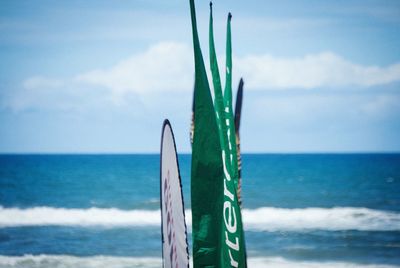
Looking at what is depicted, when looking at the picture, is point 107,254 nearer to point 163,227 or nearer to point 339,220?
point 339,220

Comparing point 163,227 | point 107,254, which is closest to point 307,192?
point 107,254

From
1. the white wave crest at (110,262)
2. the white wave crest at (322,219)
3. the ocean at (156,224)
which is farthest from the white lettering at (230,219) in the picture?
the white wave crest at (322,219)

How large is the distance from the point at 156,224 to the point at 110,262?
8.25 meters

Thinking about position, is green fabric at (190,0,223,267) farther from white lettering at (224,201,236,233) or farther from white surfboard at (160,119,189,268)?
white lettering at (224,201,236,233)

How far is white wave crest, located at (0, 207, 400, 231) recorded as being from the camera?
79.3ft

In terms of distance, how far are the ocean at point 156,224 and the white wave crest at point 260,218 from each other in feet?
0.12

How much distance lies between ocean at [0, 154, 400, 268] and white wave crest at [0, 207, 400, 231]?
0.04 m

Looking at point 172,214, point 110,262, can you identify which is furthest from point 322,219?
point 172,214

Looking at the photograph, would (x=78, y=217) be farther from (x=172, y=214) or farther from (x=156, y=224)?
(x=172, y=214)

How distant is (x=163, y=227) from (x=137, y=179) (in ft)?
167

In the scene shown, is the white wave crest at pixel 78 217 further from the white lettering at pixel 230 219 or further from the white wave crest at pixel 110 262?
the white lettering at pixel 230 219

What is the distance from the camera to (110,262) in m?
16.7

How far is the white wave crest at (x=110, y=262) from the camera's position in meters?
16.2

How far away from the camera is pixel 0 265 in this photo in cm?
1605
